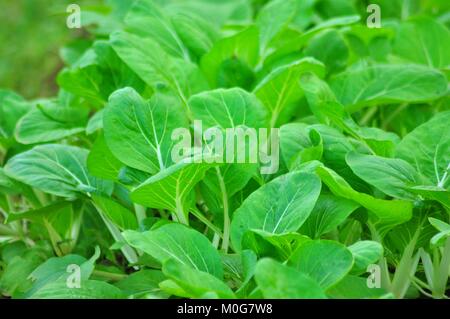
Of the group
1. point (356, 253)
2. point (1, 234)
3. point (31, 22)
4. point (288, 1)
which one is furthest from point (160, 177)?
point (31, 22)

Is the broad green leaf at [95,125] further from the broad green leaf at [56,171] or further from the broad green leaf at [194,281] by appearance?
the broad green leaf at [194,281]

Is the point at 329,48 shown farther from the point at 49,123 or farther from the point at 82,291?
the point at 82,291

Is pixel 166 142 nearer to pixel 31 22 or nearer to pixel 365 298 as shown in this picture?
pixel 365 298

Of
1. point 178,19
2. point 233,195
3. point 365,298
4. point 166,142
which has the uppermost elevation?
point 178,19

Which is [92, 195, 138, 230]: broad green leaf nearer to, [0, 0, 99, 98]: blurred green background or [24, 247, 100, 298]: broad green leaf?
[24, 247, 100, 298]: broad green leaf

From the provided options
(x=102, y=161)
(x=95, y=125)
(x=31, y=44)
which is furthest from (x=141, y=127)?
(x=31, y=44)

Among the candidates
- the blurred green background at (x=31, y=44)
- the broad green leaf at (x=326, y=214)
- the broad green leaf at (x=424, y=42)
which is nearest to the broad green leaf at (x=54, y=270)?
the broad green leaf at (x=326, y=214)
